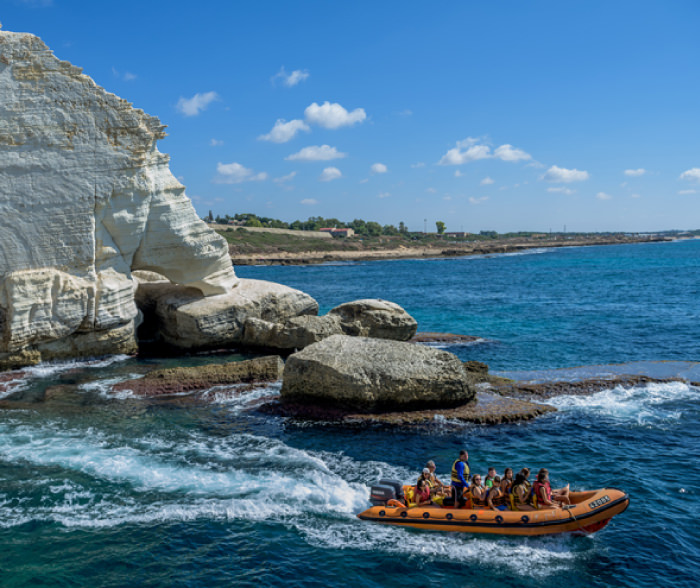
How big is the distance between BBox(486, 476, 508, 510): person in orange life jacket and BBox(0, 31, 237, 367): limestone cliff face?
60.0 feet

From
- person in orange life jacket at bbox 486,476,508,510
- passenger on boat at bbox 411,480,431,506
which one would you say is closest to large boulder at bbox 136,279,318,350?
passenger on boat at bbox 411,480,431,506

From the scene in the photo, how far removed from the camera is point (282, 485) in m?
14.7

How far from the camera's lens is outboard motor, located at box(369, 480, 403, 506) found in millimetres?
13531

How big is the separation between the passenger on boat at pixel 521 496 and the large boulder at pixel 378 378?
5877 millimetres

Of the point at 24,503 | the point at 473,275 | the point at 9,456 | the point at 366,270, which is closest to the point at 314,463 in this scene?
the point at 24,503

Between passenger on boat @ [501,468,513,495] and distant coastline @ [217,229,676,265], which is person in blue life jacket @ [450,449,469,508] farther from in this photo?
distant coastline @ [217,229,676,265]

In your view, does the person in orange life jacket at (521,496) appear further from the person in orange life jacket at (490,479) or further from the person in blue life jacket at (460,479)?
the person in blue life jacket at (460,479)

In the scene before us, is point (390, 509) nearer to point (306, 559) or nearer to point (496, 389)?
point (306, 559)

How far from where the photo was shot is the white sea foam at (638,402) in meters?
19.1

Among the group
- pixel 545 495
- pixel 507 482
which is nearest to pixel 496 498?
pixel 507 482

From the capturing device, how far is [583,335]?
3275cm

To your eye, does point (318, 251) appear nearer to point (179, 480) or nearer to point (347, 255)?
point (347, 255)

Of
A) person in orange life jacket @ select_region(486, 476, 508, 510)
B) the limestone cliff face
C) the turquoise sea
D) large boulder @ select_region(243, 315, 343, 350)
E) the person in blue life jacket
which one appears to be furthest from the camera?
large boulder @ select_region(243, 315, 343, 350)

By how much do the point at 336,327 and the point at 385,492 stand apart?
45.7 ft
